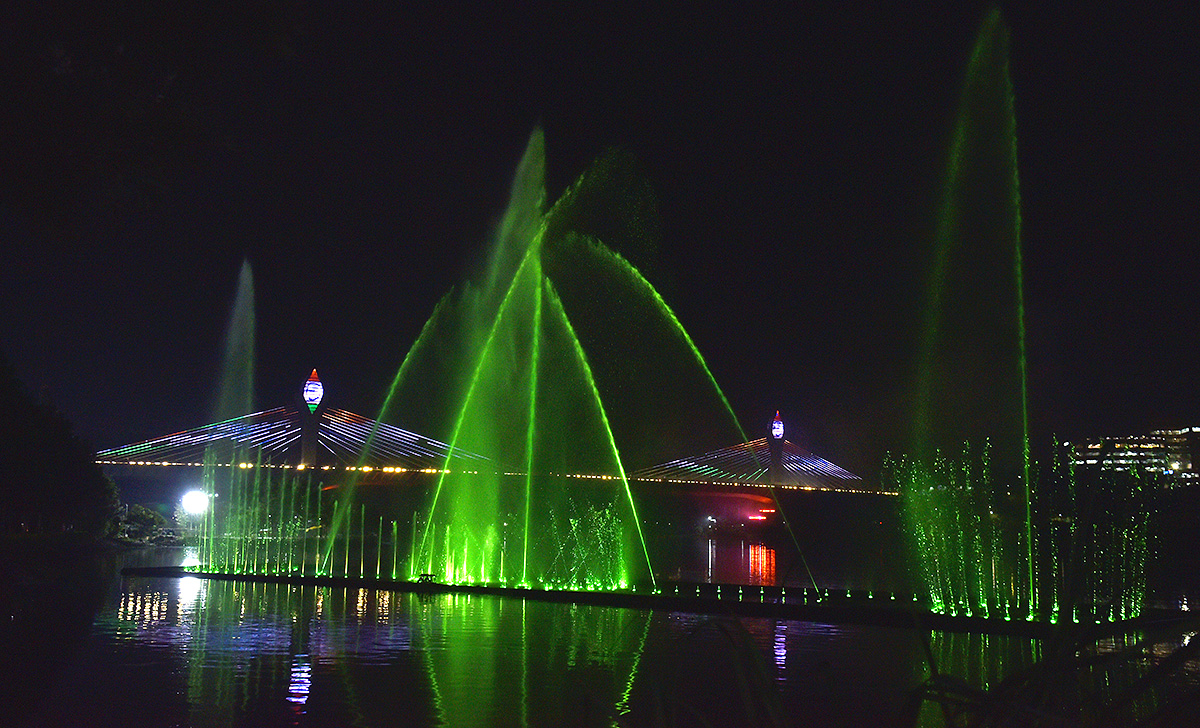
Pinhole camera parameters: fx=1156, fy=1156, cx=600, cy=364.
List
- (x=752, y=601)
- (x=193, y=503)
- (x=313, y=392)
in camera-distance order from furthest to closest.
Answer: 1. (x=193, y=503)
2. (x=313, y=392)
3. (x=752, y=601)

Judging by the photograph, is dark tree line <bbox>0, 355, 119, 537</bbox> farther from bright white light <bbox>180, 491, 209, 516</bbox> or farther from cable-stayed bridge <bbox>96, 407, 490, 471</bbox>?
bright white light <bbox>180, 491, 209, 516</bbox>

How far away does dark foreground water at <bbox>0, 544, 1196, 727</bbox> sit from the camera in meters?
9.09

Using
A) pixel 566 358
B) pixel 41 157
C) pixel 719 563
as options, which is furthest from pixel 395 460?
pixel 41 157

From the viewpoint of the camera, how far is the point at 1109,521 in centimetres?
2312

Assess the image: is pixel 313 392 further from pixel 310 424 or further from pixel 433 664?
pixel 433 664

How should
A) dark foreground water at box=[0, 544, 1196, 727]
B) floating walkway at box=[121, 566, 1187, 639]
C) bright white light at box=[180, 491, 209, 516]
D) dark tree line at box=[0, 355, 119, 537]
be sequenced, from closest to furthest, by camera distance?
dark foreground water at box=[0, 544, 1196, 727], floating walkway at box=[121, 566, 1187, 639], dark tree line at box=[0, 355, 119, 537], bright white light at box=[180, 491, 209, 516]

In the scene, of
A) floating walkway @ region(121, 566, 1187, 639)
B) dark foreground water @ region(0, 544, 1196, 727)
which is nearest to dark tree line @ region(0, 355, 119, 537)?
floating walkway @ region(121, 566, 1187, 639)

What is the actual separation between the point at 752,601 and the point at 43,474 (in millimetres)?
42237

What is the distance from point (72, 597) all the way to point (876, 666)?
1549cm

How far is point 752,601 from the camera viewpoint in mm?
19375

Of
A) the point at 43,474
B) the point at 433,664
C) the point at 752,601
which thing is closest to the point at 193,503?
the point at 43,474

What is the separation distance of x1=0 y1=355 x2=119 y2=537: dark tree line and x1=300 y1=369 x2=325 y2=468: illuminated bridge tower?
10564 millimetres

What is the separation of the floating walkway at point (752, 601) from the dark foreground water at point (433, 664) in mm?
483

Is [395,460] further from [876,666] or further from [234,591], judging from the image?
[876,666]
